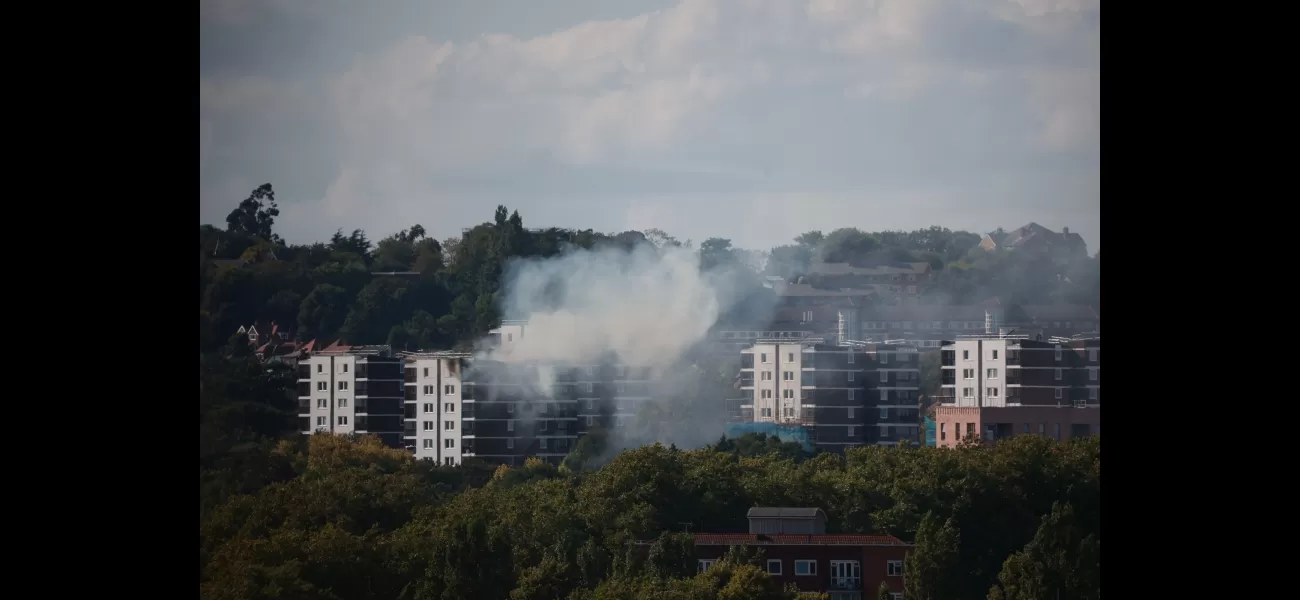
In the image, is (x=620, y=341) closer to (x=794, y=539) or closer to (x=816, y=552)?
(x=794, y=539)

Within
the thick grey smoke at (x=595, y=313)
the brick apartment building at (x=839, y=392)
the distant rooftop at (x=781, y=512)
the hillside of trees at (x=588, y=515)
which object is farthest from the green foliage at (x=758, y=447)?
the distant rooftop at (x=781, y=512)

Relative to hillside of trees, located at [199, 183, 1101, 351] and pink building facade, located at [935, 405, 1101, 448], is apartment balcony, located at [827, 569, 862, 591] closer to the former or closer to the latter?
pink building facade, located at [935, 405, 1101, 448]

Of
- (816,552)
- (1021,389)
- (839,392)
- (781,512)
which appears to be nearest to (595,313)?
(839,392)

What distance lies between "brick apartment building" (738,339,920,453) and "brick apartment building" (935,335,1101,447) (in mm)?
1517

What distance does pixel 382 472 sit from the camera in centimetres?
2139

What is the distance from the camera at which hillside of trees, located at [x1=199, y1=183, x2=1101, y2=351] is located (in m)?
26.3

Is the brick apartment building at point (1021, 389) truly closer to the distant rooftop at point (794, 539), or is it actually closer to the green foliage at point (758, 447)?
the green foliage at point (758, 447)

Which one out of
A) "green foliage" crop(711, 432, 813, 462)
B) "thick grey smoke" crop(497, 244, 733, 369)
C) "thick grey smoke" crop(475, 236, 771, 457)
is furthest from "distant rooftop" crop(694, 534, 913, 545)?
"thick grey smoke" crop(497, 244, 733, 369)

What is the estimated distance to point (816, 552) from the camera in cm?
Result: 1903
